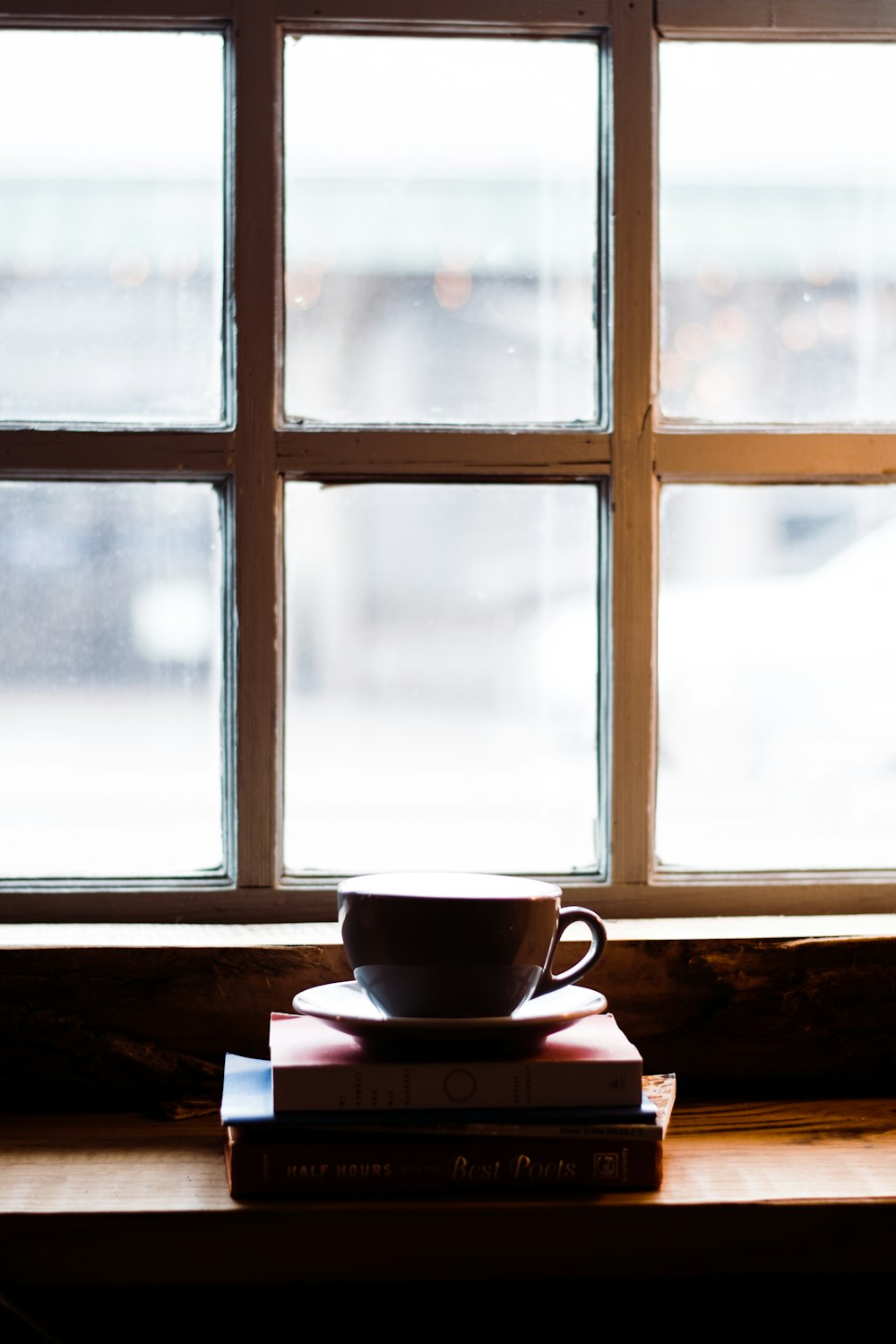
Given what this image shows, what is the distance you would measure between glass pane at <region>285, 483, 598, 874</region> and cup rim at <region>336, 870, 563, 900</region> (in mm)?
258

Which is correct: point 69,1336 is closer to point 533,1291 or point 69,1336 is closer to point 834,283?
point 533,1291

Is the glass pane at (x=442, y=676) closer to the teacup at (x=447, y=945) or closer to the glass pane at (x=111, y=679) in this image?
the glass pane at (x=111, y=679)

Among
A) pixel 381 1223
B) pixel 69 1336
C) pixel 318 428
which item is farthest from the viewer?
pixel 318 428

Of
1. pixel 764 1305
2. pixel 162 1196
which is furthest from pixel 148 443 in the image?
pixel 764 1305

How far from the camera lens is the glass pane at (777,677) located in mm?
1332

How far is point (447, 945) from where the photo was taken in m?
0.94

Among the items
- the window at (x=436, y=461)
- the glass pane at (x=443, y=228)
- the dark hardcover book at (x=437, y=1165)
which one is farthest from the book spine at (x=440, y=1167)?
the glass pane at (x=443, y=228)

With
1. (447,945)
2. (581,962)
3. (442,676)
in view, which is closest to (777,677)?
(442,676)

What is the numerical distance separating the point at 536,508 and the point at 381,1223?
721 millimetres

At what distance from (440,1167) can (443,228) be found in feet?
3.03

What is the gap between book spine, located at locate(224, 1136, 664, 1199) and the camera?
36.6 inches

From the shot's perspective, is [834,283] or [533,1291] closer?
[533,1291]

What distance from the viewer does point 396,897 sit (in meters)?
0.94

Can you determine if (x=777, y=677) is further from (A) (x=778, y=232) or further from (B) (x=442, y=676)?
(A) (x=778, y=232)
